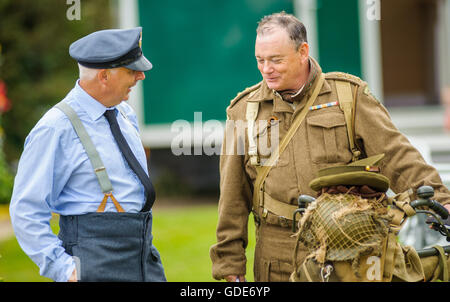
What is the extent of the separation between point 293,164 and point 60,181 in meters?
1.14

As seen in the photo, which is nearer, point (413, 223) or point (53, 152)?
point (53, 152)

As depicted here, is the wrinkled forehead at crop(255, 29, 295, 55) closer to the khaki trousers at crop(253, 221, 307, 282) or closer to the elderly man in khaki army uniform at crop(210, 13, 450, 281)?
the elderly man in khaki army uniform at crop(210, 13, 450, 281)

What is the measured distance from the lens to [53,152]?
2.87 m

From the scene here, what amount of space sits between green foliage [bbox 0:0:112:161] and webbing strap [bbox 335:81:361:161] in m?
11.5

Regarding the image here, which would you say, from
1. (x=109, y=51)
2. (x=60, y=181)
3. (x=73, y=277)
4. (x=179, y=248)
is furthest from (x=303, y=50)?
(x=179, y=248)

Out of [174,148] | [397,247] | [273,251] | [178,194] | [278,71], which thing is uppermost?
[278,71]

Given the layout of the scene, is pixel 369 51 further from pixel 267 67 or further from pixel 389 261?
pixel 389 261

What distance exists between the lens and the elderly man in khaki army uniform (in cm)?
324

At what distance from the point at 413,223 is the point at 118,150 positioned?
4142 millimetres

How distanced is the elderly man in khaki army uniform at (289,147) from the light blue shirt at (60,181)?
0.64m

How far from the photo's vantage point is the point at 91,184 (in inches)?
116
